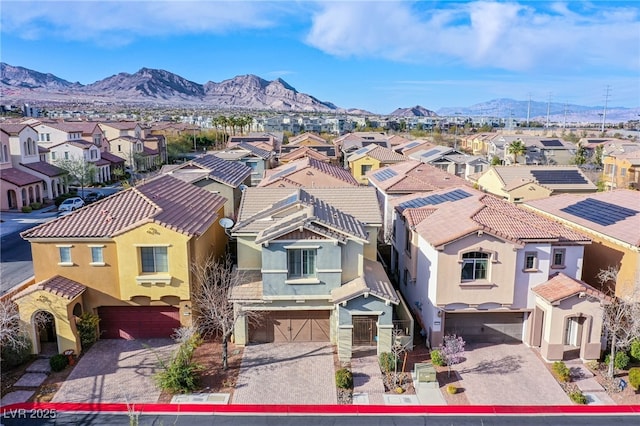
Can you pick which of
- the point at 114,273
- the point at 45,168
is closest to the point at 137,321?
the point at 114,273

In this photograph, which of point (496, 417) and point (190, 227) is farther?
point (190, 227)

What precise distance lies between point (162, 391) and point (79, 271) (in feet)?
26.2

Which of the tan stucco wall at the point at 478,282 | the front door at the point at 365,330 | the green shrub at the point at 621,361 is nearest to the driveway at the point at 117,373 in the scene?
the front door at the point at 365,330

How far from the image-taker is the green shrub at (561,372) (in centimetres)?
2244

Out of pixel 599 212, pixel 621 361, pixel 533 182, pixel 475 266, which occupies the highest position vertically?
pixel 533 182

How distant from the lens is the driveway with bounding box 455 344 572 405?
69.5 ft

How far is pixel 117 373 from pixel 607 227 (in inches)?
1069

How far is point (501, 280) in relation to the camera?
79.5 ft

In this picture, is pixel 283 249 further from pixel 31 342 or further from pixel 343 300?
pixel 31 342

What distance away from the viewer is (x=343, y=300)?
23.2m

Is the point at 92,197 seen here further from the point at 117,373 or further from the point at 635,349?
the point at 635,349

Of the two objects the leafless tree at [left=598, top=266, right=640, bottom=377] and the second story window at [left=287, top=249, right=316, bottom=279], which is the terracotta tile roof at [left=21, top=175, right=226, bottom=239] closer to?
the second story window at [left=287, top=249, right=316, bottom=279]

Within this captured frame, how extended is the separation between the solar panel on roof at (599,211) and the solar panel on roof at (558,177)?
13.0 metres

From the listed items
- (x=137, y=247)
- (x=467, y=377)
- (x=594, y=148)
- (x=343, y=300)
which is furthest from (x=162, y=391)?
(x=594, y=148)
